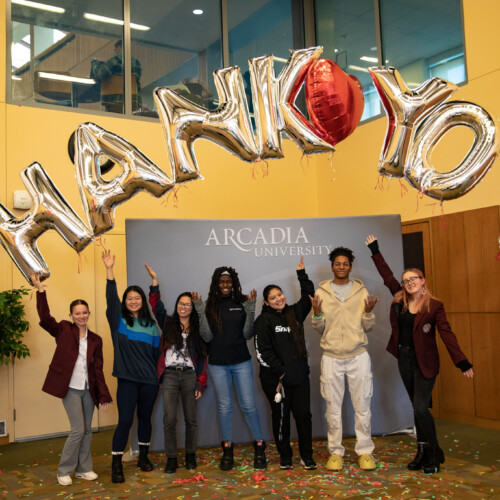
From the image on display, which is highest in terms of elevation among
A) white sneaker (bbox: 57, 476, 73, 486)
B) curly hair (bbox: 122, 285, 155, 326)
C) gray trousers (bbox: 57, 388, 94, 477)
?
curly hair (bbox: 122, 285, 155, 326)

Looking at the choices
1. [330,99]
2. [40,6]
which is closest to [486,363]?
[330,99]

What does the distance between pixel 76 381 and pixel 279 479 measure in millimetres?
1367

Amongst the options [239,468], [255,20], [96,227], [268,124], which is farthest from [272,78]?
[255,20]

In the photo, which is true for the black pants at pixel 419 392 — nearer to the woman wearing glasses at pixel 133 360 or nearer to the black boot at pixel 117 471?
the woman wearing glasses at pixel 133 360

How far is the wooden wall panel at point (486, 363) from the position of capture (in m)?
4.84

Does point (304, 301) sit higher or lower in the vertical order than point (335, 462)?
higher

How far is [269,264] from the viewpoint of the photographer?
14.9 feet

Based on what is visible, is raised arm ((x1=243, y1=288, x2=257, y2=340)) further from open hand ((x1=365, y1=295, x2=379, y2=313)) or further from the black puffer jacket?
open hand ((x1=365, y1=295, x2=379, y2=313))

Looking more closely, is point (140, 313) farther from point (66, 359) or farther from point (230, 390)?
point (230, 390)

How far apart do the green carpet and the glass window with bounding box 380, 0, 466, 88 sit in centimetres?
311

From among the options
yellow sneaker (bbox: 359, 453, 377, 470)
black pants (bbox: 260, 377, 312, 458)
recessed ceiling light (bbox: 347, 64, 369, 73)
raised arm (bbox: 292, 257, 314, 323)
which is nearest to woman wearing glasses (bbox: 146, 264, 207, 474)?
black pants (bbox: 260, 377, 312, 458)

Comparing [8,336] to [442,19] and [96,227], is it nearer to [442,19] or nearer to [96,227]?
[96,227]

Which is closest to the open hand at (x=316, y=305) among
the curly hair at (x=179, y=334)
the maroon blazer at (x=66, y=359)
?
the curly hair at (x=179, y=334)

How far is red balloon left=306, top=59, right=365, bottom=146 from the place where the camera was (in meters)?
3.56
